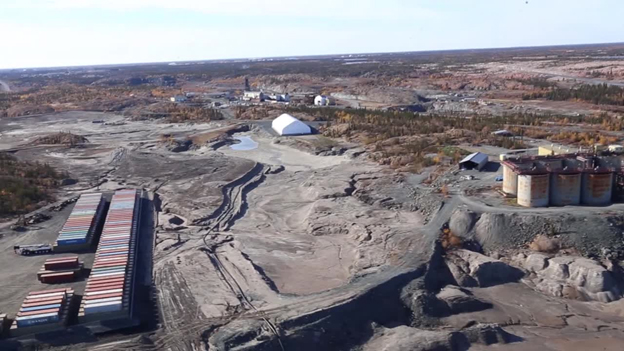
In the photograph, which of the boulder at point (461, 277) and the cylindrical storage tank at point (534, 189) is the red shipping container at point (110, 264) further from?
the cylindrical storage tank at point (534, 189)

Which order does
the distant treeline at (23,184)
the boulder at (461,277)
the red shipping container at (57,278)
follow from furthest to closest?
the distant treeline at (23,184)
the boulder at (461,277)
the red shipping container at (57,278)

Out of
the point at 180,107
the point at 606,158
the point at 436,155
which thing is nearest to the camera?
the point at 606,158

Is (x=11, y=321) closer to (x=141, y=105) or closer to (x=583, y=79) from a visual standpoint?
(x=141, y=105)

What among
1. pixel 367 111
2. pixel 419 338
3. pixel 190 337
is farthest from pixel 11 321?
pixel 367 111

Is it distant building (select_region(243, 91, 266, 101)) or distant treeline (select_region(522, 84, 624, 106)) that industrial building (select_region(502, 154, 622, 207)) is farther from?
distant building (select_region(243, 91, 266, 101))

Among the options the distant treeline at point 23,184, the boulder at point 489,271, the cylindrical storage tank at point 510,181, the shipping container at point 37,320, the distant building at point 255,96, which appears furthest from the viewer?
the distant building at point 255,96

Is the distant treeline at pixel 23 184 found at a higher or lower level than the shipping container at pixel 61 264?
higher

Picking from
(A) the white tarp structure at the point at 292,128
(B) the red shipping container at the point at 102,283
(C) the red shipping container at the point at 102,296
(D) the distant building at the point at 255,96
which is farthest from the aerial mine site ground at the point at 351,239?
(D) the distant building at the point at 255,96
